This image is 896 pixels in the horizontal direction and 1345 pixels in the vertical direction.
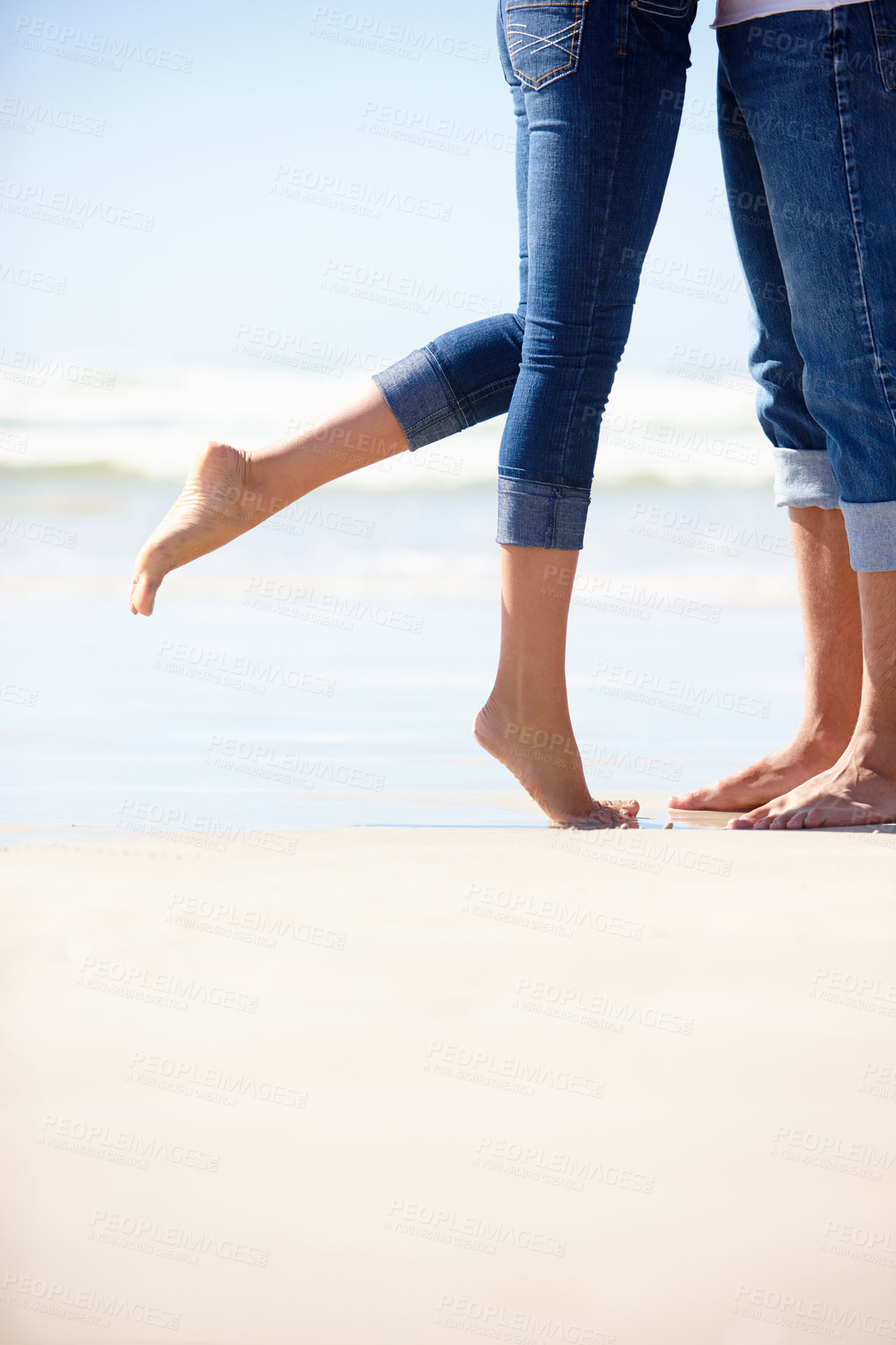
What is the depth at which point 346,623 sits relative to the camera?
13.3 ft

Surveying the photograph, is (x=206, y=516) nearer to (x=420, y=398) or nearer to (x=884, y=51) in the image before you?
(x=420, y=398)

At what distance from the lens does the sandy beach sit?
522 mm

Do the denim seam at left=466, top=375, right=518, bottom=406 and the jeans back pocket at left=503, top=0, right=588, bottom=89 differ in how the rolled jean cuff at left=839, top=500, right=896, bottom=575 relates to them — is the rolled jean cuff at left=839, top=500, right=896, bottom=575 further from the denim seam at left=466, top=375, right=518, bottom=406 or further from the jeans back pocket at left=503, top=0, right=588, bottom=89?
the jeans back pocket at left=503, top=0, right=588, bottom=89

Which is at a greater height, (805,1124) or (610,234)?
(610,234)

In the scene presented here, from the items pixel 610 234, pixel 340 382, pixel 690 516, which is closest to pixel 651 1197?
pixel 610 234

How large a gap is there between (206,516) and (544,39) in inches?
24.9

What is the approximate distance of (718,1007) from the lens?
0.74 meters

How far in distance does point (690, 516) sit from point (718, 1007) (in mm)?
7175

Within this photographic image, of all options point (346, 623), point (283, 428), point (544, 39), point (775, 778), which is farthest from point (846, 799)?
point (283, 428)

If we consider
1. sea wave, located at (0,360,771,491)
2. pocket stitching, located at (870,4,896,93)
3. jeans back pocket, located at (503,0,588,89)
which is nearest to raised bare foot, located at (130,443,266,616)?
jeans back pocket, located at (503,0,588,89)

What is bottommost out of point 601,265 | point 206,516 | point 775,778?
point 775,778

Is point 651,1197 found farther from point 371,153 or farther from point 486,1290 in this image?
point 371,153

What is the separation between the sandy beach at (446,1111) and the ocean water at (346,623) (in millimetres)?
520

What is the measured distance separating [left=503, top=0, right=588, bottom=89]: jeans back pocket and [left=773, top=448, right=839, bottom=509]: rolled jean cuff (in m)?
0.55
